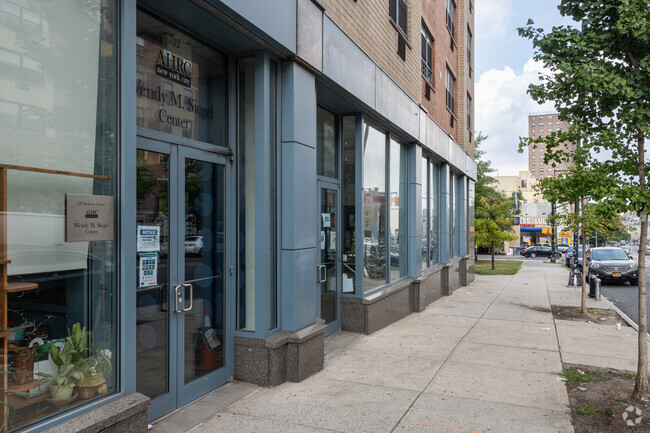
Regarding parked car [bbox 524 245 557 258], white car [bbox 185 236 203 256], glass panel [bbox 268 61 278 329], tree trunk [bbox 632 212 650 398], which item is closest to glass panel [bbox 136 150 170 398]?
white car [bbox 185 236 203 256]

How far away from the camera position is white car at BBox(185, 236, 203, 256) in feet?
17.6

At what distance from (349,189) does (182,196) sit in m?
4.57

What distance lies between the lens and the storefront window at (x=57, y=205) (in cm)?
337

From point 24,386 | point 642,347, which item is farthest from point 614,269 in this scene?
point 24,386

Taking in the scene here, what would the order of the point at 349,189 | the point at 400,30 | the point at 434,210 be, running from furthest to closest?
the point at 434,210, the point at 400,30, the point at 349,189

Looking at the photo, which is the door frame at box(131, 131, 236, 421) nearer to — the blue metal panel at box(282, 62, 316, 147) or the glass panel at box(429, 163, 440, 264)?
the blue metal panel at box(282, 62, 316, 147)

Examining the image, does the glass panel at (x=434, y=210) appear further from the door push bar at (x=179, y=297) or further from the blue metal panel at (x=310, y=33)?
the door push bar at (x=179, y=297)

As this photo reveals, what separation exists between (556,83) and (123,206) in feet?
17.0

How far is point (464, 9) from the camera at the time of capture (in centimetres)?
2105

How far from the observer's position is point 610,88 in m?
5.59

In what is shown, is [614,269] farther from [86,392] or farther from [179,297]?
[86,392]

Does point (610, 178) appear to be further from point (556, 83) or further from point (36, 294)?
point (36, 294)

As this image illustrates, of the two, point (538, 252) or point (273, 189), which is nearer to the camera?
point (273, 189)

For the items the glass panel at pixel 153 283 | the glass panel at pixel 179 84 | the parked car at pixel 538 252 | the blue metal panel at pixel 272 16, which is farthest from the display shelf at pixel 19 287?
the parked car at pixel 538 252
